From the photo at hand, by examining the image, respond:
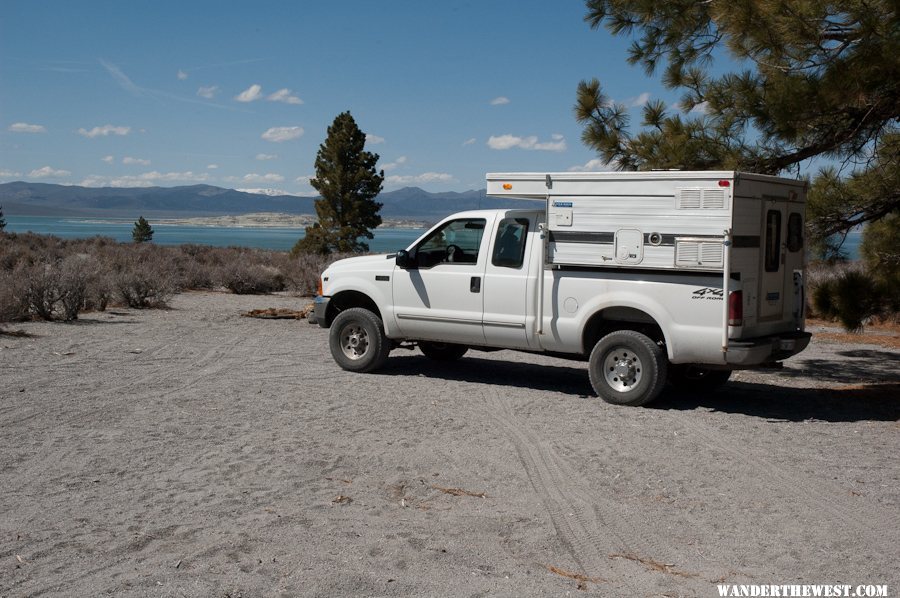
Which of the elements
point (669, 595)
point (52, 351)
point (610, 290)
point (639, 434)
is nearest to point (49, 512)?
point (669, 595)

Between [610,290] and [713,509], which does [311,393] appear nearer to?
[610,290]

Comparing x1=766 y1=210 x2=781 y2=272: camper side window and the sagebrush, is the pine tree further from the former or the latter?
x1=766 y1=210 x2=781 y2=272: camper side window

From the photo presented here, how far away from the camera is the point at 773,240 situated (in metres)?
9.93

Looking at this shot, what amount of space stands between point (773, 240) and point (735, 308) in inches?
47.2

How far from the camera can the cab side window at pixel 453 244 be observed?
36.1 feet

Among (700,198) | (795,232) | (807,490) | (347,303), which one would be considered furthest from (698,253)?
(347,303)

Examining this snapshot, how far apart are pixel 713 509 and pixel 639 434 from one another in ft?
7.52

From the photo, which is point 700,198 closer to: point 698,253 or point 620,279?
point 698,253

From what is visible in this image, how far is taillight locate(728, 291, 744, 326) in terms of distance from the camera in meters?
9.16

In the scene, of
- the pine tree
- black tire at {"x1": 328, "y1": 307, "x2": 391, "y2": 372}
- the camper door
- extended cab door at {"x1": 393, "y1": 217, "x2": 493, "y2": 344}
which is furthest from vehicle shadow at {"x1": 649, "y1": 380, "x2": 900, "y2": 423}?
the pine tree

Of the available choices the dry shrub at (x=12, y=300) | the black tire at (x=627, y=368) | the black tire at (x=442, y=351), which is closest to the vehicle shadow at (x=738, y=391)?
the black tire at (x=442, y=351)

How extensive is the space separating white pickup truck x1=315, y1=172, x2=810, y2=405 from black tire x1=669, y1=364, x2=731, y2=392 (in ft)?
0.05

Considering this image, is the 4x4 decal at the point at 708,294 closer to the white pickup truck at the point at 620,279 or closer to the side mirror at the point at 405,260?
the white pickup truck at the point at 620,279

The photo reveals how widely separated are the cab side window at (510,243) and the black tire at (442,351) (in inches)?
86.9
